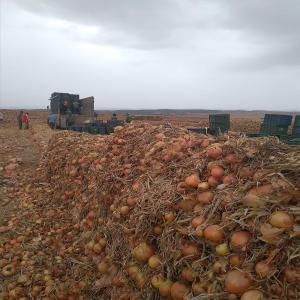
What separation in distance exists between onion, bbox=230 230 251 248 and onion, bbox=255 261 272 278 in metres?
0.19

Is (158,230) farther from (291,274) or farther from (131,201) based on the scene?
(291,274)

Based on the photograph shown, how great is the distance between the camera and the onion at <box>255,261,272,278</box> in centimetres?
237

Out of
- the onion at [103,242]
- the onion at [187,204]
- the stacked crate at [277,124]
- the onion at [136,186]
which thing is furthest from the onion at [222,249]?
the stacked crate at [277,124]

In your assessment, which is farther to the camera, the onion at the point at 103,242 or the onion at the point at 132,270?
the onion at the point at 103,242

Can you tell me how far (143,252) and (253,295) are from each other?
4.19 feet

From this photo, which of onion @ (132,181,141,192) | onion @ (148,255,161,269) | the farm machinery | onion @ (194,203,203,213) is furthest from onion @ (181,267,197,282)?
the farm machinery

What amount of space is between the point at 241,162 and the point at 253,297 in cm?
135

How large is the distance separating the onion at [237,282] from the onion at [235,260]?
8cm

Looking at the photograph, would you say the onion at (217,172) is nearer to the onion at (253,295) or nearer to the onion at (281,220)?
the onion at (281,220)

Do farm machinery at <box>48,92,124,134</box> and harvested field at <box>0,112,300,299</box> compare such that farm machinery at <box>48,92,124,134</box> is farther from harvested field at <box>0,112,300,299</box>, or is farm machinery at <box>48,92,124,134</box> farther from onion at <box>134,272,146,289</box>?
onion at <box>134,272,146,289</box>

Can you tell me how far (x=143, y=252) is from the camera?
334 cm

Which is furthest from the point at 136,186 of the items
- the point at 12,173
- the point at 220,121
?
the point at 220,121

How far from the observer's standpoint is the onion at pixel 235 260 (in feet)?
8.40

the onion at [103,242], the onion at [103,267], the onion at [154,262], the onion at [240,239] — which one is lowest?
the onion at [103,267]
